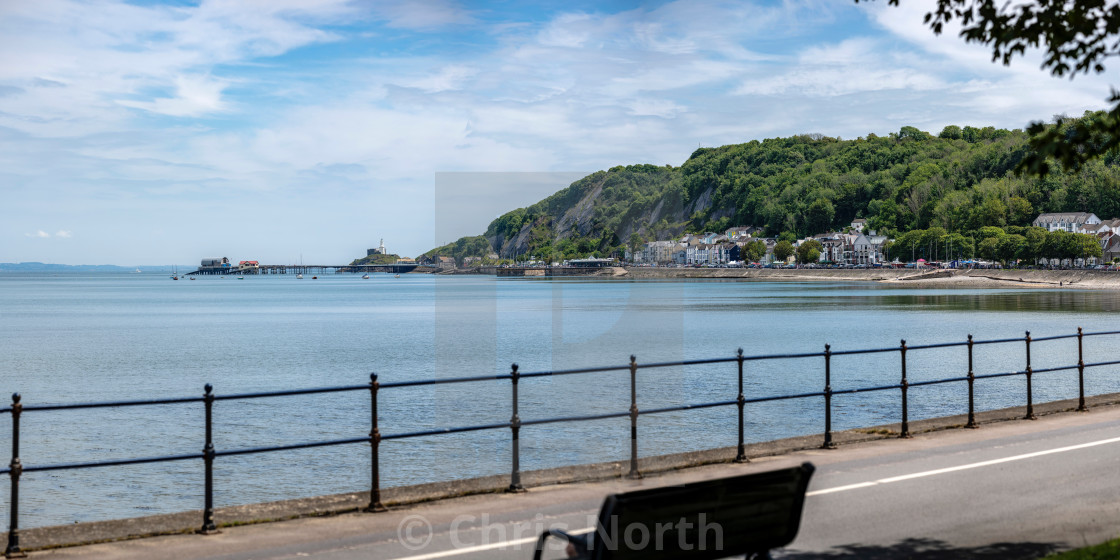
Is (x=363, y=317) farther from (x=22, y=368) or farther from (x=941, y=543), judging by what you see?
(x=941, y=543)

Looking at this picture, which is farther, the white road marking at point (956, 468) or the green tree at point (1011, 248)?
the green tree at point (1011, 248)

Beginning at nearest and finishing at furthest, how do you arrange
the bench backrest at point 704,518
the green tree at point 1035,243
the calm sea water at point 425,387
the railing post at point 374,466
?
1. the bench backrest at point 704,518
2. the railing post at point 374,466
3. the calm sea water at point 425,387
4. the green tree at point 1035,243

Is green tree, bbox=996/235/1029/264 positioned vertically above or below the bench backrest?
above

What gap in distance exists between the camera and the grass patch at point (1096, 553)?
22.9ft

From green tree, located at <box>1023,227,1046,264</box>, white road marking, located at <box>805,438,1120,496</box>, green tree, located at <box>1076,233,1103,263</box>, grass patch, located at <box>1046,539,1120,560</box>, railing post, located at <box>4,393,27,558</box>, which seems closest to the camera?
grass patch, located at <box>1046,539,1120,560</box>

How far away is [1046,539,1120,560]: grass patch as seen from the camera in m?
6.99

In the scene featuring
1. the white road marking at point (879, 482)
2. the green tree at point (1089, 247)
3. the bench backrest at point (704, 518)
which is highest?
the green tree at point (1089, 247)

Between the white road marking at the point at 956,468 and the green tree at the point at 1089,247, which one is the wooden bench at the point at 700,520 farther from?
the green tree at the point at 1089,247

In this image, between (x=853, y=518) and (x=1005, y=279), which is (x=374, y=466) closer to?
(x=853, y=518)

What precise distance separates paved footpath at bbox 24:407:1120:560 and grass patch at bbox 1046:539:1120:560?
14.3 inches

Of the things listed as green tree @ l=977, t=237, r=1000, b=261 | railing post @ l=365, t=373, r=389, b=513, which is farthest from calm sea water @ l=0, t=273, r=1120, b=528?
green tree @ l=977, t=237, r=1000, b=261

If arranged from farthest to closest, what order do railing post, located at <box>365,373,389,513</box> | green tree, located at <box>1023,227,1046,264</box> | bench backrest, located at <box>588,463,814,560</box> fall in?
green tree, located at <box>1023,227,1046,264</box>
railing post, located at <box>365,373,389,513</box>
bench backrest, located at <box>588,463,814,560</box>

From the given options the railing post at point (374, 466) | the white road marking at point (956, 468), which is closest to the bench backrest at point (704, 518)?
the white road marking at point (956, 468)

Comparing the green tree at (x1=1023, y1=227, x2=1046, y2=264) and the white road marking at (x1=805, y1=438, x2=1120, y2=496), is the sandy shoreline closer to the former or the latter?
the green tree at (x1=1023, y1=227, x2=1046, y2=264)
